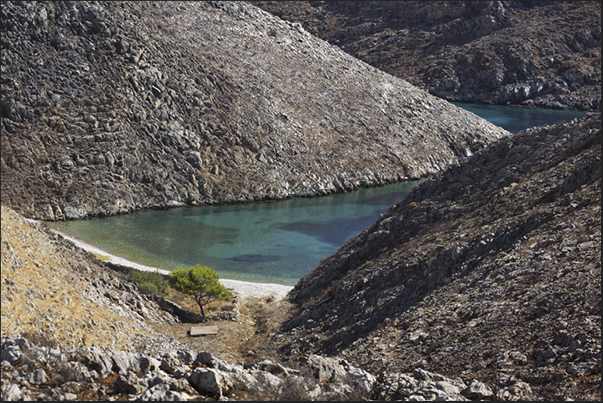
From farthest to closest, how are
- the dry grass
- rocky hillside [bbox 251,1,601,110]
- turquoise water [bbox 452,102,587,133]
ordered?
rocky hillside [bbox 251,1,601,110]
turquoise water [bbox 452,102,587,133]
the dry grass

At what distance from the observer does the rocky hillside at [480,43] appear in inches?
4405

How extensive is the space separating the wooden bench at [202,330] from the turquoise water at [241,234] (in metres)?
11.6

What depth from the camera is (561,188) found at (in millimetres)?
21312

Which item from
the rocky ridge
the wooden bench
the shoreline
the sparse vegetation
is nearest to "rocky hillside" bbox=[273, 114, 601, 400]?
the rocky ridge

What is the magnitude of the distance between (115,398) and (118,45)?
4760cm

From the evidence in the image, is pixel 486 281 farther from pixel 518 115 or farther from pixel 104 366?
pixel 518 115

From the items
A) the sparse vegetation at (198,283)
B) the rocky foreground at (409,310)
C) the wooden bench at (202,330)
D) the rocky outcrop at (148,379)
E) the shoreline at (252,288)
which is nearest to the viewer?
the rocky outcrop at (148,379)

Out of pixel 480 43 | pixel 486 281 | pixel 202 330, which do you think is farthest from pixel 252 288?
pixel 480 43

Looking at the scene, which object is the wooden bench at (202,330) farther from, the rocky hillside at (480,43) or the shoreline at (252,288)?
the rocky hillside at (480,43)

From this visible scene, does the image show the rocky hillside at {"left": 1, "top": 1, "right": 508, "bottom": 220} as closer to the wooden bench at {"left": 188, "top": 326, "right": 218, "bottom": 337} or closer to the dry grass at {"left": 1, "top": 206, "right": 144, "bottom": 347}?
the wooden bench at {"left": 188, "top": 326, "right": 218, "bottom": 337}

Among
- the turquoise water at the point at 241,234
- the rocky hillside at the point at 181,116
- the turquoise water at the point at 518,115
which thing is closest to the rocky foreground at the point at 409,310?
the turquoise water at the point at 241,234

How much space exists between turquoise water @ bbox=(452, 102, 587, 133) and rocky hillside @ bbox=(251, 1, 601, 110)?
10.7 feet

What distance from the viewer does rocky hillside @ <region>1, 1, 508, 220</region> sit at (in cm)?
4803

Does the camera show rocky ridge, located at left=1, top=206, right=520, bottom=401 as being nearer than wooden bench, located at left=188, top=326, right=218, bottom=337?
Yes
